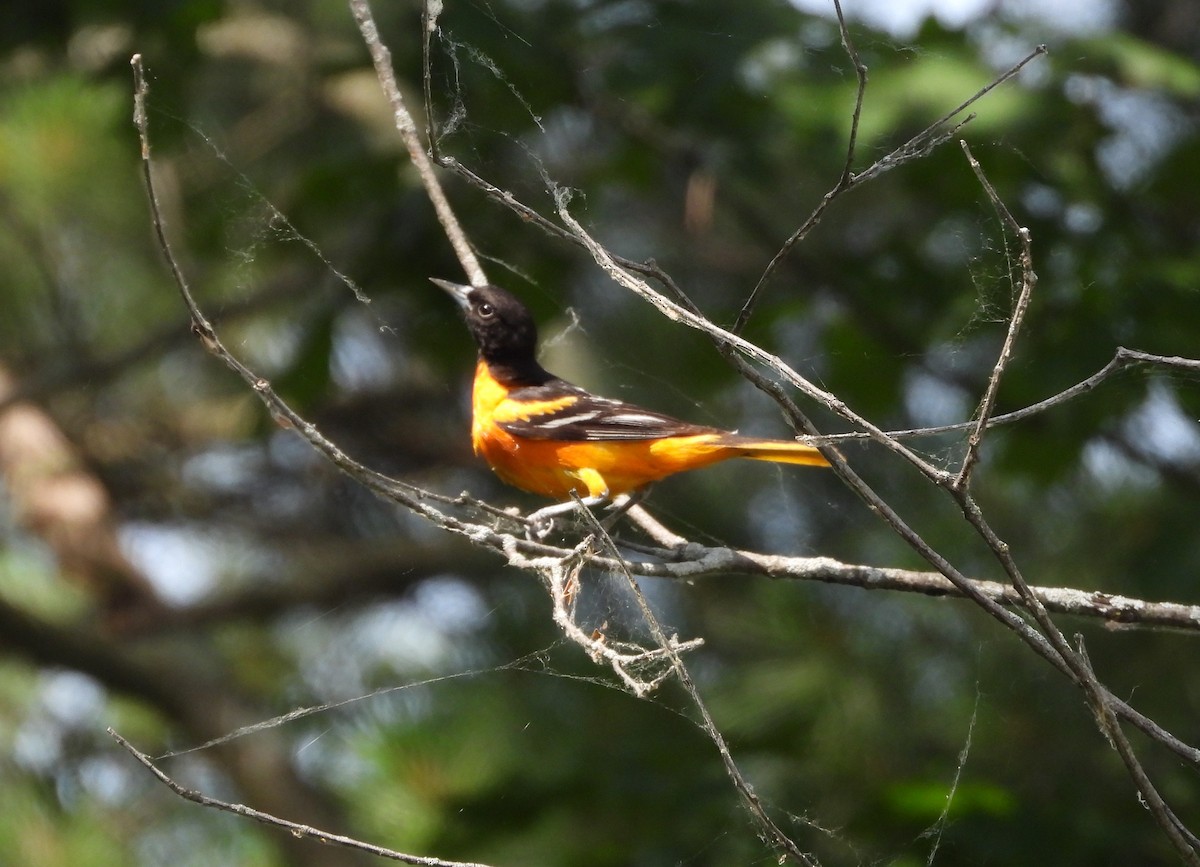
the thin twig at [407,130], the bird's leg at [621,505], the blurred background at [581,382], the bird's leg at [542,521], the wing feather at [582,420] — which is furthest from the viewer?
the blurred background at [581,382]

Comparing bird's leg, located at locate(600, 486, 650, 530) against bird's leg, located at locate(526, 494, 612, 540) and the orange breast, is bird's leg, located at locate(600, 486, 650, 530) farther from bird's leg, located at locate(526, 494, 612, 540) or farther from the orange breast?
bird's leg, located at locate(526, 494, 612, 540)

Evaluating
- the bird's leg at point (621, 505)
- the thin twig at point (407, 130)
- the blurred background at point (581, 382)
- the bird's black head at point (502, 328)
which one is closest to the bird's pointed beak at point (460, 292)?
the bird's black head at point (502, 328)

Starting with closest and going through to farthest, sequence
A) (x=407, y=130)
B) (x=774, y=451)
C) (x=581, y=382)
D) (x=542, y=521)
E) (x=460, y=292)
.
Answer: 1. (x=542, y=521)
2. (x=774, y=451)
3. (x=407, y=130)
4. (x=460, y=292)
5. (x=581, y=382)

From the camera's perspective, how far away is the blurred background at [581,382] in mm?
4176

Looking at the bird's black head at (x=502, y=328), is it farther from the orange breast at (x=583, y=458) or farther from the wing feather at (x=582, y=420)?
the orange breast at (x=583, y=458)

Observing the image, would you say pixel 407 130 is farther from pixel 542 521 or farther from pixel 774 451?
pixel 774 451

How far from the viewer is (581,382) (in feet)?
19.0

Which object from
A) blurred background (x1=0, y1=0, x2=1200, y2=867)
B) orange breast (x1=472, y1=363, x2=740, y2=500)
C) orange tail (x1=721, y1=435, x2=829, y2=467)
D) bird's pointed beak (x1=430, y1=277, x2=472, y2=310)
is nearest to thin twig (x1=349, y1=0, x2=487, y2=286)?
blurred background (x1=0, y1=0, x2=1200, y2=867)

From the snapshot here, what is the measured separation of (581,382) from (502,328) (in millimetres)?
1468

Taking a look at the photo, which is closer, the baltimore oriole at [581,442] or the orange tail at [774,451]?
the orange tail at [774,451]

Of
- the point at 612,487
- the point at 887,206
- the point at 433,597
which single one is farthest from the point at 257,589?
the point at 887,206

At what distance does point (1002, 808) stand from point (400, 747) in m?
3.47

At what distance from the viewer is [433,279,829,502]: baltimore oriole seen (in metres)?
3.65

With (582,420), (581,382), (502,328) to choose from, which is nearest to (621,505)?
(582,420)
